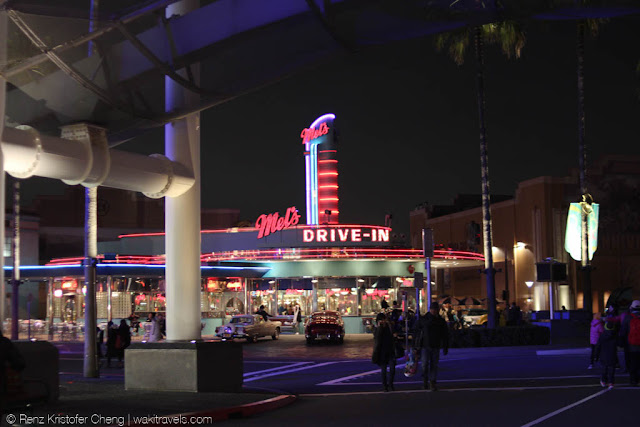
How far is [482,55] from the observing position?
36250 millimetres

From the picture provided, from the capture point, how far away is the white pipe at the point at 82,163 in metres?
13.9

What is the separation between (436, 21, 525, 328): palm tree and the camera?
34.8 meters

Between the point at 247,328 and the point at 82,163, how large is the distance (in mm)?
30049

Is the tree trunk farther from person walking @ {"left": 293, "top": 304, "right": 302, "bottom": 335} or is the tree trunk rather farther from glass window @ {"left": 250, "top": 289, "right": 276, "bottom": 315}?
glass window @ {"left": 250, "top": 289, "right": 276, "bottom": 315}

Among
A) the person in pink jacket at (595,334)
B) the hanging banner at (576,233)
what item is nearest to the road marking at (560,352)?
the person in pink jacket at (595,334)

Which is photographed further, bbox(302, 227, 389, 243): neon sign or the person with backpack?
bbox(302, 227, 389, 243): neon sign

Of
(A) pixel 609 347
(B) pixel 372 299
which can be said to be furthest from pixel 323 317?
(A) pixel 609 347

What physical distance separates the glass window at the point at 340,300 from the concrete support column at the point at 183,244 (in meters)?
35.7

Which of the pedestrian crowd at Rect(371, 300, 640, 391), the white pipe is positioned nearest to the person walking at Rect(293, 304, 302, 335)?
the pedestrian crowd at Rect(371, 300, 640, 391)

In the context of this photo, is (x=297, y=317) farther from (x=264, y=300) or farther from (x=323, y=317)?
(x=323, y=317)

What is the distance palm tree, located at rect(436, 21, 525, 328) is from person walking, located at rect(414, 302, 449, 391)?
1518cm

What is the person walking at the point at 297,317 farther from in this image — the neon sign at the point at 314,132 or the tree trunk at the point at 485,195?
the tree trunk at the point at 485,195

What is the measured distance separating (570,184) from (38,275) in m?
37.4

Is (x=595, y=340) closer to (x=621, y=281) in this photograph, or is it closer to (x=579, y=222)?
(x=579, y=222)
